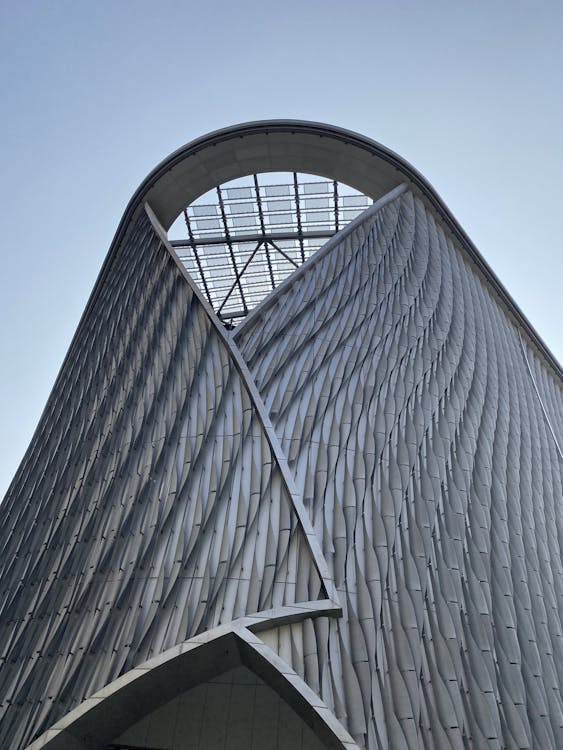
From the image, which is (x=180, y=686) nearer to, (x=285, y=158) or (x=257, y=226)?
(x=285, y=158)

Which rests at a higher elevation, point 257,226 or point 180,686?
point 257,226

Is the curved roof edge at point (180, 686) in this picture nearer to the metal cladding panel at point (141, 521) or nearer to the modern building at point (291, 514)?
the modern building at point (291, 514)

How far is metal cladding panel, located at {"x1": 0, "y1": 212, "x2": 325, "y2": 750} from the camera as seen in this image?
1369 centimetres

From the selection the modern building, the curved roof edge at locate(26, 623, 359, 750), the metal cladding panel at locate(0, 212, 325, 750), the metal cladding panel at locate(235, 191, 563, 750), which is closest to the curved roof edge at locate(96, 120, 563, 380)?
the modern building

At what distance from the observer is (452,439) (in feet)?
63.4

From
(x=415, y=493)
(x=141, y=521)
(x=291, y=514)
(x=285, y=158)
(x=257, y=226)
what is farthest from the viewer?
(x=257, y=226)

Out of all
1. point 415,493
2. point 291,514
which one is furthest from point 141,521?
point 415,493

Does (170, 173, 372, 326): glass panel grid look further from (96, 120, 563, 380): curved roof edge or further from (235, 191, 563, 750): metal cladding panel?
(235, 191, 563, 750): metal cladding panel

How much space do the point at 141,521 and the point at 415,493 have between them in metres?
7.17

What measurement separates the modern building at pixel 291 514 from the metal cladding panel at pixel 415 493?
64 mm

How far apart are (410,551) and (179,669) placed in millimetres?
6038

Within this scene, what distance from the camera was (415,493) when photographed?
16844 millimetres

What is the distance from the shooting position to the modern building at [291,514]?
13.1 metres

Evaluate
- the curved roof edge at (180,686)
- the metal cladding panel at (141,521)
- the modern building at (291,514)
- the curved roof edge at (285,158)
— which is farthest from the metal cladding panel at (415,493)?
the curved roof edge at (285,158)
